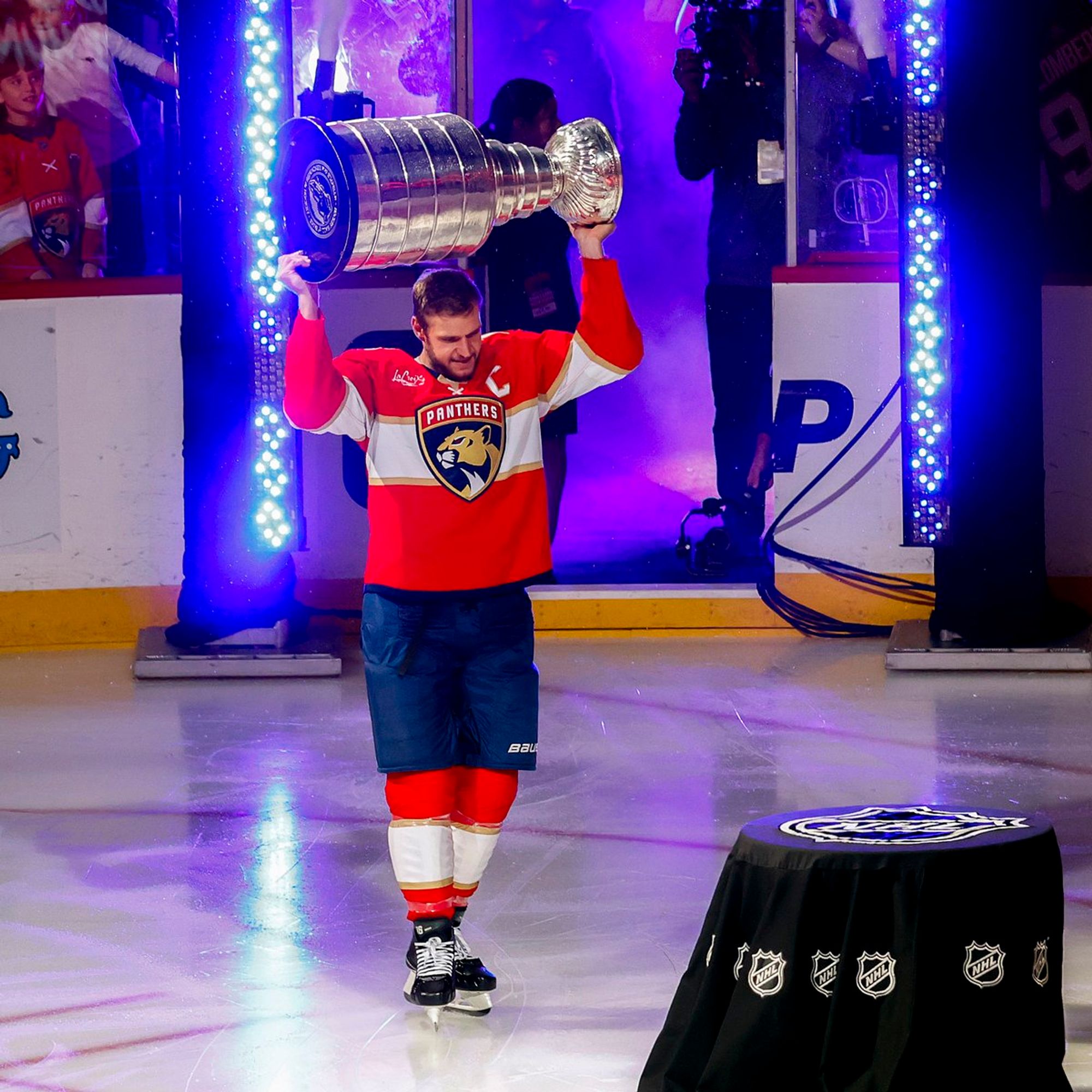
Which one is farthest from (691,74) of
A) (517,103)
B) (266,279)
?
(266,279)

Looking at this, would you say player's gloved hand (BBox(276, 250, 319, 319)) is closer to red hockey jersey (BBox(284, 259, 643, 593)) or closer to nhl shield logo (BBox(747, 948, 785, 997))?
red hockey jersey (BBox(284, 259, 643, 593))

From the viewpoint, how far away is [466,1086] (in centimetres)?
315

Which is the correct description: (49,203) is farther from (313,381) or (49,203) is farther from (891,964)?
(891,964)

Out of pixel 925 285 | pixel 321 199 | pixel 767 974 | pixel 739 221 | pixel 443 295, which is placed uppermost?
pixel 739 221

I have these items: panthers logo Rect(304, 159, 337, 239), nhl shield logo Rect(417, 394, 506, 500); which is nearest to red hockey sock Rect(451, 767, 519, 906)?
nhl shield logo Rect(417, 394, 506, 500)

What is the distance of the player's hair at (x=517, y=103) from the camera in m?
8.50

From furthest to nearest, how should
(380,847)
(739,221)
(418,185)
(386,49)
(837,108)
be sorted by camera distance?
1. (739,221)
2. (386,49)
3. (837,108)
4. (380,847)
5. (418,185)

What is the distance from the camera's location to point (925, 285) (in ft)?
23.5

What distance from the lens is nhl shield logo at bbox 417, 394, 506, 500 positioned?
3.53 metres

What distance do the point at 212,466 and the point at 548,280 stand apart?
211 centimetres

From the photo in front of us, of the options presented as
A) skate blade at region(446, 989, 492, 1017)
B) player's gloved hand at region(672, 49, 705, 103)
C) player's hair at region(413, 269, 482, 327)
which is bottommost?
skate blade at region(446, 989, 492, 1017)

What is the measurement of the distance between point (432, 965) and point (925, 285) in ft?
14.7

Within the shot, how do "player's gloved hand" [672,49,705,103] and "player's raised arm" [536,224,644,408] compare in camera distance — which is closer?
"player's raised arm" [536,224,644,408]

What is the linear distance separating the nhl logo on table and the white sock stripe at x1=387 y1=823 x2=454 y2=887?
82 cm
